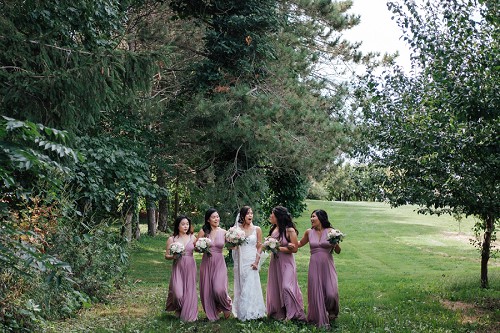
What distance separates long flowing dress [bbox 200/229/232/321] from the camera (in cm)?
1138

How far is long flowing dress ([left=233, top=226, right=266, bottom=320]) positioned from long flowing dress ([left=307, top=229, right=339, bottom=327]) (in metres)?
1.08

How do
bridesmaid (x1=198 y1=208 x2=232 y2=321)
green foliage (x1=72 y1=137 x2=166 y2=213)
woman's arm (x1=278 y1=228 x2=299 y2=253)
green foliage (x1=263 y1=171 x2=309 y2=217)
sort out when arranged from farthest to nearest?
green foliage (x1=263 y1=171 x2=309 y2=217) → green foliage (x1=72 y1=137 x2=166 y2=213) → bridesmaid (x1=198 y1=208 x2=232 y2=321) → woman's arm (x1=278 y1=228 x2=299 y2=253)

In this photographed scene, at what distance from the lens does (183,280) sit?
1165 centimetres

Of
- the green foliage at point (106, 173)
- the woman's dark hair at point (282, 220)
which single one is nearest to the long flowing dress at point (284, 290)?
the woman's dark hair at point (282, 220)

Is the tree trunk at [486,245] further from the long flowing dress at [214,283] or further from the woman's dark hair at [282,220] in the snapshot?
the long flowing dress at [214,283]

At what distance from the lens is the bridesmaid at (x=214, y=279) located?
37.4 feet

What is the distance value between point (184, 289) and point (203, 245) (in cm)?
98

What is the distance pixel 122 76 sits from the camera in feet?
36.7

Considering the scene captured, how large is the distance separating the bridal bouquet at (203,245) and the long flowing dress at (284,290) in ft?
4.10

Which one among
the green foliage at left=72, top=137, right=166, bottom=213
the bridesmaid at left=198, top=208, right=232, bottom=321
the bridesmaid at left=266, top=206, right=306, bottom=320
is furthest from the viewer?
the green foliage at left=72, top=137, right=166, bottom=213

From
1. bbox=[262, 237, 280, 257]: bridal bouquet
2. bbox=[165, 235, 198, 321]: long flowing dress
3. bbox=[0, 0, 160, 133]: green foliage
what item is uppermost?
bbox=[0, 0, 160, 133]: green foliage

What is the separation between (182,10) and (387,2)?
477 inches

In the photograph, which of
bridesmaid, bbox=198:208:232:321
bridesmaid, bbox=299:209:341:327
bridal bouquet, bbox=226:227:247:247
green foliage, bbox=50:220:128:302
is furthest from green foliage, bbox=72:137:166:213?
bridesmaid, bbox=299:209:341:327

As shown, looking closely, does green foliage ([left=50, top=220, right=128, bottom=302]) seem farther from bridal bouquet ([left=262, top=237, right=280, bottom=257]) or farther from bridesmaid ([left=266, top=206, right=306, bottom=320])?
bridesmaid ([left=266, top=206, right=306, bottom=320])
